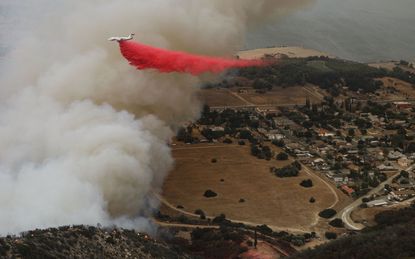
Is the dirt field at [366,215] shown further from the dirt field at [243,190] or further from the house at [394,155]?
the house at [394,155]

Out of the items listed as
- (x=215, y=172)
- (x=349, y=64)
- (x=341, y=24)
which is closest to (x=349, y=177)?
(x=215, y=172)

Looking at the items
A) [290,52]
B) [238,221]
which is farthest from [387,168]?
[290,52]

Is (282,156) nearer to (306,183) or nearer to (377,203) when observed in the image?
(306,183)

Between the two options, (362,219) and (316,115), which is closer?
(362,219)

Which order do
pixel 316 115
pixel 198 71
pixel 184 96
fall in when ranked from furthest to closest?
pixel 316 115 → pixel 184 96 → pixel 198 71

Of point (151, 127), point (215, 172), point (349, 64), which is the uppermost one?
point (349, 64)

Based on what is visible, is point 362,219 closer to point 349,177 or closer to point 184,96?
point 349,177
